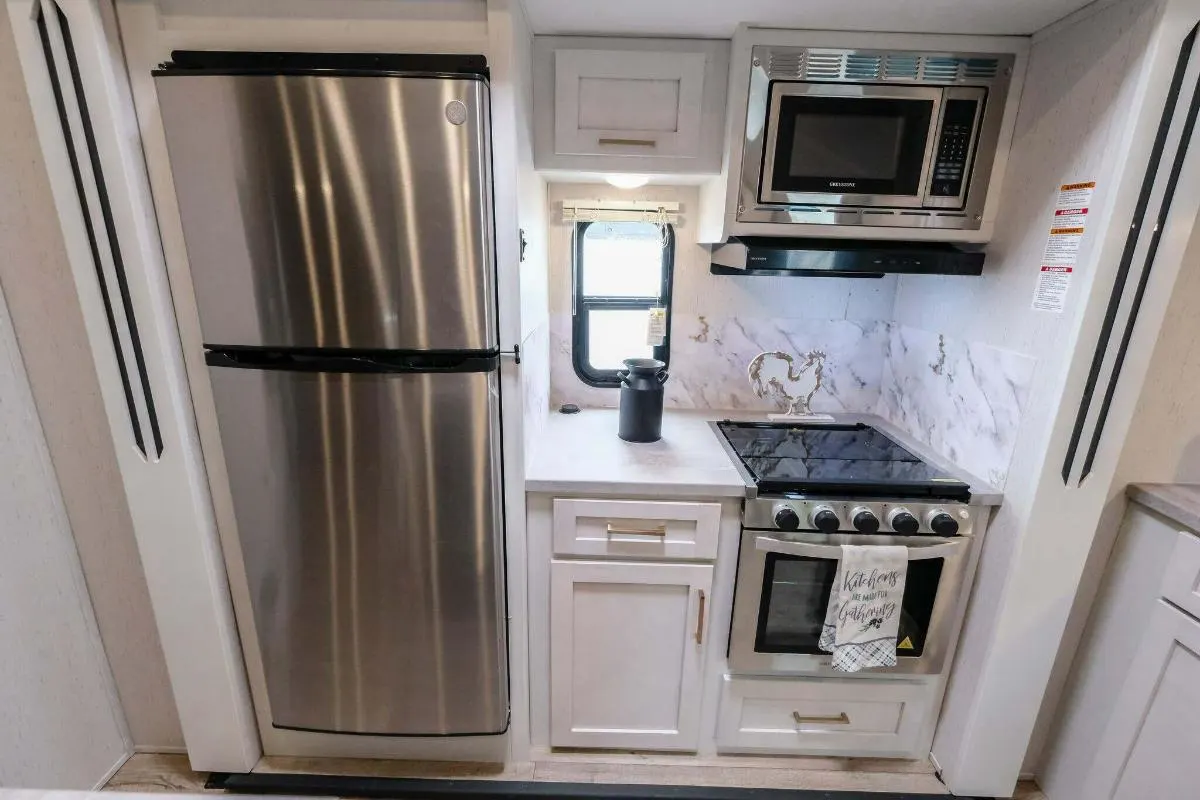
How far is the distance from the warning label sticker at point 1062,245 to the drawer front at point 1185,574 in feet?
1.98

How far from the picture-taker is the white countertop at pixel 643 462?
1.40 metres

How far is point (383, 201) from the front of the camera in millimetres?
1141

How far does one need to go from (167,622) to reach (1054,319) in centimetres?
238

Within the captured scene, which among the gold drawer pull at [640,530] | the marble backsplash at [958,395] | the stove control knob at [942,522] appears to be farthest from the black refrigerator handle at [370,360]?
the marble backsplash at [958,395]

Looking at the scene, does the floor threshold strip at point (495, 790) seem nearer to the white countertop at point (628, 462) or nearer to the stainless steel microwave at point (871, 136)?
the white countertop at point (628, 462)

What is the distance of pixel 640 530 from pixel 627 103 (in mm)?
A: 1161

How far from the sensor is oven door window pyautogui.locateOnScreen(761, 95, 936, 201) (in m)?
1.38

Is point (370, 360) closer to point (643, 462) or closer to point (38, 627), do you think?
point (643, 462)

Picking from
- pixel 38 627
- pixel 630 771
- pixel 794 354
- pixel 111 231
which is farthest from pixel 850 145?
pixel 38 627

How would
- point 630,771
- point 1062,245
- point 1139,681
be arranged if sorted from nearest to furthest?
point 1062,245
point 1139,681
point 630,771

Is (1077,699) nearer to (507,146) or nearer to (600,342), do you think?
(600,342)

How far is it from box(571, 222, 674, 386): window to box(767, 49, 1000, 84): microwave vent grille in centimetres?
62

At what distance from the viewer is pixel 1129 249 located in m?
1.11

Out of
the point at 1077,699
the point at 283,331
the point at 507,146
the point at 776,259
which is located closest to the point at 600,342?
the point at 776,259
